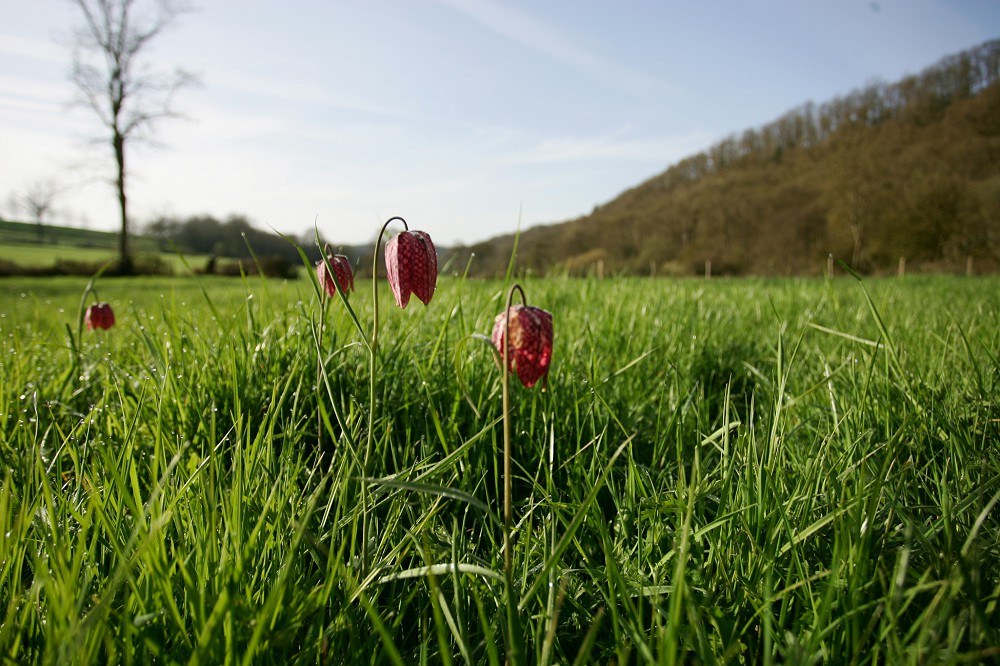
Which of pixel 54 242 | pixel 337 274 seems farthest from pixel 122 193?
pixel 337 274

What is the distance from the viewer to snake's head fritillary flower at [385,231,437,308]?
1030 millimetres

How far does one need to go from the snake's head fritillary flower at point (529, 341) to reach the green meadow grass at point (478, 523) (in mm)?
87

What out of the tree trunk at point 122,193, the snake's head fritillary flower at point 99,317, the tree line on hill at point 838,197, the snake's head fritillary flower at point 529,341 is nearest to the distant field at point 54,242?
the tree trunk at point 122,193

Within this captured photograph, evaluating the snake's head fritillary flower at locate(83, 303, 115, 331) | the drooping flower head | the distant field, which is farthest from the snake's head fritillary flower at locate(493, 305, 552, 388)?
the distant field

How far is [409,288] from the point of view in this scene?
1.05 metres

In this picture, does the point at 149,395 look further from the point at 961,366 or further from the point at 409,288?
the point at 961,366

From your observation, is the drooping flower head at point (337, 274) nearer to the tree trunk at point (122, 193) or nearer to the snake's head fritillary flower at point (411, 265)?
the snake's head fritillary flower at point (411, 265)

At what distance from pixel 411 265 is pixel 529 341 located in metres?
0.28

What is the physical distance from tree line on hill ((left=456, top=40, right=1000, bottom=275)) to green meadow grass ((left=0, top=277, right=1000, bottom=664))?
10.4 m

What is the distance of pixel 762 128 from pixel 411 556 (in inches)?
2165

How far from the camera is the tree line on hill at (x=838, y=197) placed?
2230cm

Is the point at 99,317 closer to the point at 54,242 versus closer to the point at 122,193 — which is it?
the point at 122,193

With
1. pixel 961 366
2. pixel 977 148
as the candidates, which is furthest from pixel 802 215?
pixel 961 366

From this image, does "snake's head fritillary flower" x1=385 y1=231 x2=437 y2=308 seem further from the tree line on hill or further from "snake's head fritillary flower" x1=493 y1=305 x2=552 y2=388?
the tree line on hill
